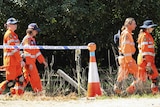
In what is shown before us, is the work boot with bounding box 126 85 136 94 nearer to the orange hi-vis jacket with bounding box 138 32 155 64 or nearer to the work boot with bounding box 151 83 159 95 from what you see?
the work boot with bounding box 151 83 159 95

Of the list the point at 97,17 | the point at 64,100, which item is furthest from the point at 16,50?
the point at 97,17

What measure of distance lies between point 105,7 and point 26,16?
8.35ft

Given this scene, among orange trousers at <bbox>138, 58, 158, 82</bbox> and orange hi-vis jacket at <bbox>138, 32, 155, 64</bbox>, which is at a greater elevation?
orange hi-vis jacket at <bbox>138, 32, 155, 64</bbox>

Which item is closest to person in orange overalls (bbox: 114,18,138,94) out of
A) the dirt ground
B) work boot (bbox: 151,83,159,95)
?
work boot (bbox: 151,83,159,95)

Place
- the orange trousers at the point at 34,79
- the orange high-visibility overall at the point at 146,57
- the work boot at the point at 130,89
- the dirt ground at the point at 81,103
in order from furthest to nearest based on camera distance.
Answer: the orange high-visibility overall at the point at 146,57 < the orange trousers at the point at 34,79 < the work boot at the point at 130,89 < the dirt ground at the point at 81,103

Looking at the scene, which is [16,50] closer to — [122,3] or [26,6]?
[26,6]

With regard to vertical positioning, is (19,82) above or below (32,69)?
below

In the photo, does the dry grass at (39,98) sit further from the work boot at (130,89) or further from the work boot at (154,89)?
the work boot at (154,89)

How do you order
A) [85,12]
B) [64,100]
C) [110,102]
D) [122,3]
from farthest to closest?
[122,3] < [85,12] < [64,100] < [110,102]

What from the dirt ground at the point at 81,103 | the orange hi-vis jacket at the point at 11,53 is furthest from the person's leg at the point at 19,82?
the dirt ground at the point at 81,103

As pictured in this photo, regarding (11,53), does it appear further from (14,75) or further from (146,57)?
(146,57)

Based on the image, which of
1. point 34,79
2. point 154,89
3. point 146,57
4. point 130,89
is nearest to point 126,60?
point 146,57

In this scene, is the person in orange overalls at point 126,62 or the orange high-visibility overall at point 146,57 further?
the orange high-visibility overall at point 146,57

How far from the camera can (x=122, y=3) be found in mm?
13398
